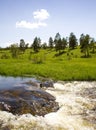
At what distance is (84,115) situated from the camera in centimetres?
1894

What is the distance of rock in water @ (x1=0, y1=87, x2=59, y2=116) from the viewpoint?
19.7m

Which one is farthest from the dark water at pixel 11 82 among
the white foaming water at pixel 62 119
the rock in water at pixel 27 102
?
the white foaming water at pixel 62 119

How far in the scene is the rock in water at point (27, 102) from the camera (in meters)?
19.7

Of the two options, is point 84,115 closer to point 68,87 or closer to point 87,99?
point 87,99

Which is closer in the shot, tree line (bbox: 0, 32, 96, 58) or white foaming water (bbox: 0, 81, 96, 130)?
white foaming water (bbox: 0, 81, 96, 130)

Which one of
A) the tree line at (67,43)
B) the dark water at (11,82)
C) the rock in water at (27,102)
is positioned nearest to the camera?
the rock in water at (27,102)

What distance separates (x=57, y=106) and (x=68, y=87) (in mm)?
11744

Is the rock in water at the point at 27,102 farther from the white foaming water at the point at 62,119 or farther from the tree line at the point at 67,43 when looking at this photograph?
the tree line at the point at 67,43

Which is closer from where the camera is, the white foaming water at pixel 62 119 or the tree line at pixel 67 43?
the white foaming water at pixel 62 119

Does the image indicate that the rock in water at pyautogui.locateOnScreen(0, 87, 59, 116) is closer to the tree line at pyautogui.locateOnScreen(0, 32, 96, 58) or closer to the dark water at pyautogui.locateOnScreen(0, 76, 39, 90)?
the dark water at pyautogui.locateOnScreen(0, 76, 39, 90)

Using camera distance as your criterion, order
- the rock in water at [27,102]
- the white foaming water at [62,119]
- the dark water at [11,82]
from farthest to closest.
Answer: the dark water at [11,82] < the rock in water at [27,102] < the white foaming water at [62,119]

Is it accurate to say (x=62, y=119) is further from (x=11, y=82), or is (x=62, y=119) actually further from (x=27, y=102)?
(x=11, y=82)

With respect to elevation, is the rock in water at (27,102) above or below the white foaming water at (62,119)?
above

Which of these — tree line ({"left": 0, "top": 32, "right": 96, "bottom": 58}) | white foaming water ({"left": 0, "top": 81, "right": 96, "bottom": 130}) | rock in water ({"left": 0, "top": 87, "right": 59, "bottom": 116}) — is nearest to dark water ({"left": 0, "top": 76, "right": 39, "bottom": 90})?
rock in water ({"left": 0, "top": 87, "right": 59, "bottom": 116})
